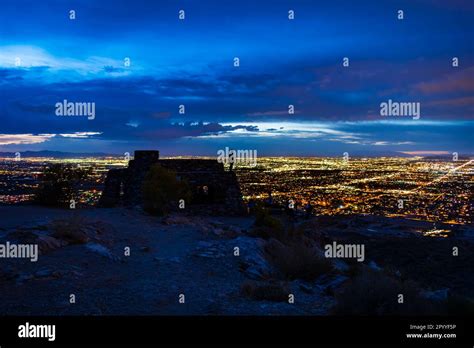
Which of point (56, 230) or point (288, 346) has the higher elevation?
point (56, 230)

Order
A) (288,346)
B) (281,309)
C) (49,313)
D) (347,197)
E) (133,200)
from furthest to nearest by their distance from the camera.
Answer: (347,197), (133,200), (281,309), (49,313), (288,346)

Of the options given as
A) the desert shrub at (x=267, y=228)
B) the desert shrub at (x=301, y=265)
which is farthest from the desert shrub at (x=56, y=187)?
the desert shrub at (x=301, y=265)

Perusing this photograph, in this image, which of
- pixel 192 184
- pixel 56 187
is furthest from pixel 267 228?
pixel 56 187

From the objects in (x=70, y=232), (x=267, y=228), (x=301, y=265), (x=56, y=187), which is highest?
(x=56, y=187)

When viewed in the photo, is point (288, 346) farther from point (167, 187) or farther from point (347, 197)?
point (347, 197)

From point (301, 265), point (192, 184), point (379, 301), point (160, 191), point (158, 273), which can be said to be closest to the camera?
point (379, 301)

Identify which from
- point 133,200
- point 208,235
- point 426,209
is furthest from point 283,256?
point 426,209

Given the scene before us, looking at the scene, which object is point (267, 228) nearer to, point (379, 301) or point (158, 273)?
point (158, 273)
